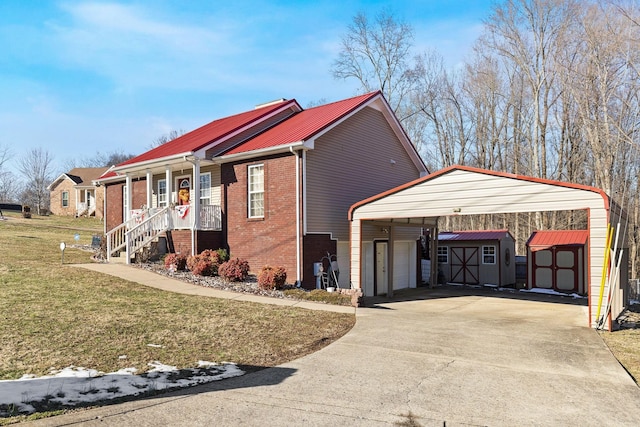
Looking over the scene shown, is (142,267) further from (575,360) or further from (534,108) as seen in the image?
(534,108)

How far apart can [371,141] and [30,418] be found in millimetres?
16470

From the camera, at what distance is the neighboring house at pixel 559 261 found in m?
21.3

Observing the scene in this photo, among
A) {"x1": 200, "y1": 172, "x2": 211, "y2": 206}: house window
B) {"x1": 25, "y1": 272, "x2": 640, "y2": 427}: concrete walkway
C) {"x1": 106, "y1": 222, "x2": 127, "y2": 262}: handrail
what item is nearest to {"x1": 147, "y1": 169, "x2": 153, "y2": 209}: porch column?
{"x1": 106, "y1": 222, "x2": 127, "y2": 262}: handrail

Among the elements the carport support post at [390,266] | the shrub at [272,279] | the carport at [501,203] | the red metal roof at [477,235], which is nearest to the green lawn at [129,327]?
the shrub at [272,279]

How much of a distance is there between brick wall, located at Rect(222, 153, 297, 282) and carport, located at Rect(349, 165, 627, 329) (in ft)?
7.38

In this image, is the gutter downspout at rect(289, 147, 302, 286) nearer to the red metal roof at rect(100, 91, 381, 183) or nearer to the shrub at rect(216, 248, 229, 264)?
the red metal roof at rect(100, 91, 381, 183)

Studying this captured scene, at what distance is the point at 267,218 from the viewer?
17.0 m

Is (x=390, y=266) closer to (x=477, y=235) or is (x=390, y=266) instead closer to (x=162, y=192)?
(x=477, y=235)

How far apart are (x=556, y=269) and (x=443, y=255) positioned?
220 inches

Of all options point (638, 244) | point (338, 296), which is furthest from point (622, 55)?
point (338, 296)

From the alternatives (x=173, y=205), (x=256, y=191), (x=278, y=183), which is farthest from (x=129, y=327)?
(x=173, y=205)

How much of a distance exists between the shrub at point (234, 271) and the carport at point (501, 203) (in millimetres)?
3545

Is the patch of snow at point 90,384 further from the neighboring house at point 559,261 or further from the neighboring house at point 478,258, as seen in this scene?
the neighboring house at point 478,258

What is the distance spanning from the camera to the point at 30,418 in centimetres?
509
